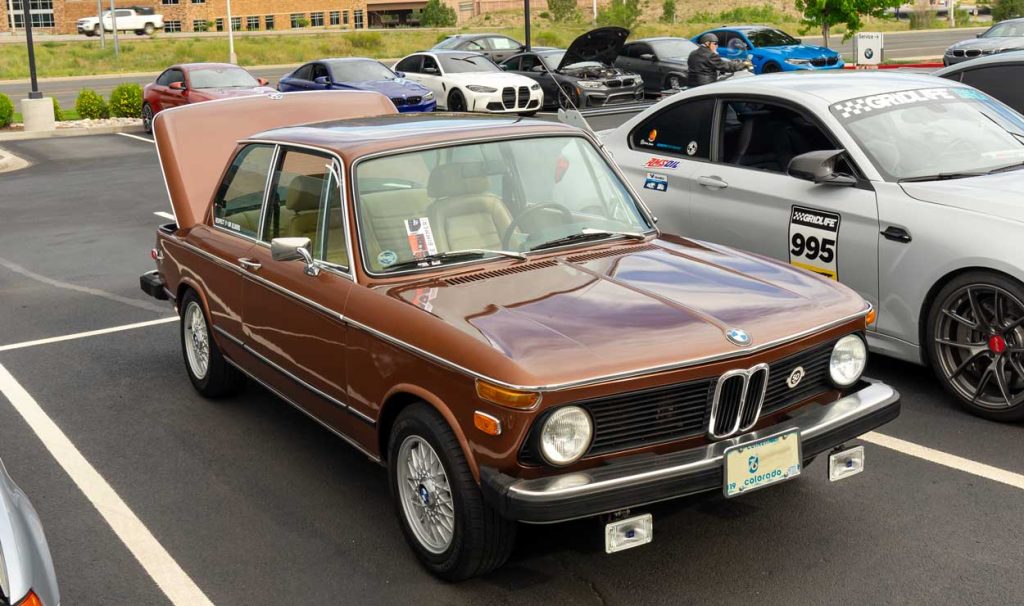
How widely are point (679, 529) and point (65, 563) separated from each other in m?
2.59

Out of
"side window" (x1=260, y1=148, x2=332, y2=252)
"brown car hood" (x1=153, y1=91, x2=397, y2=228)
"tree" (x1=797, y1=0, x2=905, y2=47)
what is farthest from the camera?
"tree" (x1=797, y1=0, x2=905, y2=47)

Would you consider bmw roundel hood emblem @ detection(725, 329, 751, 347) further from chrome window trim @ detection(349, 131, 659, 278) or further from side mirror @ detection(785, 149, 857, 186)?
side mirror @ detection(785, 149, 857, 186)

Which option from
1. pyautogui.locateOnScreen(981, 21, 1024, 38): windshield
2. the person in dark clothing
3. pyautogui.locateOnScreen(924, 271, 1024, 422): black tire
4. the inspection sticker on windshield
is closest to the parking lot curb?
the person in dark clothing

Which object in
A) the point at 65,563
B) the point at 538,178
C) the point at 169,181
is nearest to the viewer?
the point at 65,563

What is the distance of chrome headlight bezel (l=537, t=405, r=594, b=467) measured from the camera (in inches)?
151

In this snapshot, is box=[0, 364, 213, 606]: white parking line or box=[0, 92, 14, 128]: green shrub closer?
box=[0, 364, 213, 606]: white parking line

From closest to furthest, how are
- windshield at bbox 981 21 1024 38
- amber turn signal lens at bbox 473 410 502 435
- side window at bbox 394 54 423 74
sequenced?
amber turn signal lens at bbox 473 410 502 435 < side window at bbox 394 54 423 74 < windshield at bbox 981 21 1024 38

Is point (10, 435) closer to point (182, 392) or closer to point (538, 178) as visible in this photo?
point (182, 392)

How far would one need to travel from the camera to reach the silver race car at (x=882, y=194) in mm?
5727

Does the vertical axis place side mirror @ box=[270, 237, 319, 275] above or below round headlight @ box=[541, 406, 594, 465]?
above

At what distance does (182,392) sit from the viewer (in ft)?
22.7

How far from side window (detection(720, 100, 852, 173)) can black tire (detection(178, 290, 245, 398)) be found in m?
3.45

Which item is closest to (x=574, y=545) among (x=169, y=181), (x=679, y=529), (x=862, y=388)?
(x=679, y=529)

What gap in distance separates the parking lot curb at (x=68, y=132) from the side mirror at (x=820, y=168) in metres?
20.6
